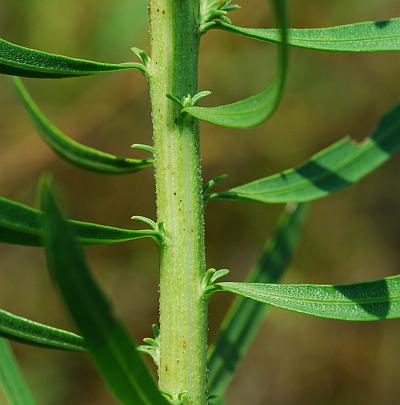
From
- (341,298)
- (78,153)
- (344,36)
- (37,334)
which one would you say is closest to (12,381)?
(37,334)

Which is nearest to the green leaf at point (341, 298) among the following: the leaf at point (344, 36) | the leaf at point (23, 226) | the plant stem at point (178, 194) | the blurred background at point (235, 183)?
the plant stem at point (178, 194)

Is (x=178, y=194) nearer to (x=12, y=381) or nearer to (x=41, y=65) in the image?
(x=41, y=65)

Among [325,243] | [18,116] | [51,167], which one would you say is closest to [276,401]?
[325,243]

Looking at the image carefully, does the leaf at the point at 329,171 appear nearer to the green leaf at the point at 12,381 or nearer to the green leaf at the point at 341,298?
the green leaf at the point at 341,298

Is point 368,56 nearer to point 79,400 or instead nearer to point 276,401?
point 276,401

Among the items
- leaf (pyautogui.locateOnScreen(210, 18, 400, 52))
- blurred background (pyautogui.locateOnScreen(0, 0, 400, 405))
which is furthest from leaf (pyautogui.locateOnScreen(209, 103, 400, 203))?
blurred background (pyautogui.locateOnScreen(0, 0, 400, 405))
